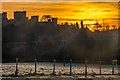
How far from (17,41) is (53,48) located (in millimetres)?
15643

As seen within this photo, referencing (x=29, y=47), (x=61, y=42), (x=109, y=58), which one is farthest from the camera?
(x=61, y=42)

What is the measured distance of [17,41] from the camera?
431 ft

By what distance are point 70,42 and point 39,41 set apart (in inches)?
538

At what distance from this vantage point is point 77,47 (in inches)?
5271

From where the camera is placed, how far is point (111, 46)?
133 meters

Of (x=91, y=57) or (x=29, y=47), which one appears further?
(x=29, y=47)

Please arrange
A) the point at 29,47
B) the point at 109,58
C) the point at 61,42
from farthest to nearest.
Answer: the point at 61,42 < the point at 29,47 < the point at 109,58

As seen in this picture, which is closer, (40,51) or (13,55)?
(13,55)

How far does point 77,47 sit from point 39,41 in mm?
17307

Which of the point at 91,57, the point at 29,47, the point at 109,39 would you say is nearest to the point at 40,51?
the point at 29,47

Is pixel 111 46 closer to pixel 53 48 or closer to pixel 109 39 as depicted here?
pixel 109 39

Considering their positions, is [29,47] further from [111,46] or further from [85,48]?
[111,46]

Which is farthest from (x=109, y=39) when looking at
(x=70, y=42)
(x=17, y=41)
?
(x=17, y=41)

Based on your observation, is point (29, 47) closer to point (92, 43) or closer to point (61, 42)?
point (61, 42)
